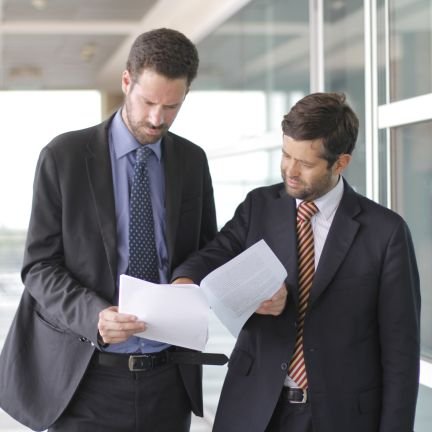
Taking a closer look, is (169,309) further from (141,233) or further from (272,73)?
(272,73)

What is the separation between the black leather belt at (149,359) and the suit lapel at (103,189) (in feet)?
0.64

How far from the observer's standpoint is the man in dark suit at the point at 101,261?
2.12 meters

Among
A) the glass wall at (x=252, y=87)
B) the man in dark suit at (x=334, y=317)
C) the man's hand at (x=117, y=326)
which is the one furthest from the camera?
the glass wall at (x=252, y=87)

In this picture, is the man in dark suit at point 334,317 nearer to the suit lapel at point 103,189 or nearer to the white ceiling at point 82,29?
the suit lapel at point 103,189

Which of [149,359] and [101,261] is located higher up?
[101,261]

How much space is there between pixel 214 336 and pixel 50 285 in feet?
13.6

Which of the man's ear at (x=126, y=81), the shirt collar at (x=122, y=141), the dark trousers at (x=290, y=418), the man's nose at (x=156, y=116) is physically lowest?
the dark trousers at (x=290, y=418)

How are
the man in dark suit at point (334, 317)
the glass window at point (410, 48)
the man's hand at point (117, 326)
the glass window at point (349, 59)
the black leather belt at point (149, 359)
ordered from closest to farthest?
the man's hand at point (117, 326), the man in dark suit at point (334, 317), the black leather belt at point (149, 359), the glass window at point (410, 48), the glass window at point (349, 59)

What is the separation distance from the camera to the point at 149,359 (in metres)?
2.19

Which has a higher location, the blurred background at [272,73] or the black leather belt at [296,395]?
the blurred background at [272,73]

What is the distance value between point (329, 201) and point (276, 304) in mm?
317

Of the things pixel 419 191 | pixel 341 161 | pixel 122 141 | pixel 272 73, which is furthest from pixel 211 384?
pixel 341 161

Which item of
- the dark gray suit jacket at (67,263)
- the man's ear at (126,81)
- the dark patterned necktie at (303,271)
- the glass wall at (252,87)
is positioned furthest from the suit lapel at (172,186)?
the glass wall at (252,87)

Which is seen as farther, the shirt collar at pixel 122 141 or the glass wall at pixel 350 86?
the glass wall at pixel 350 86
